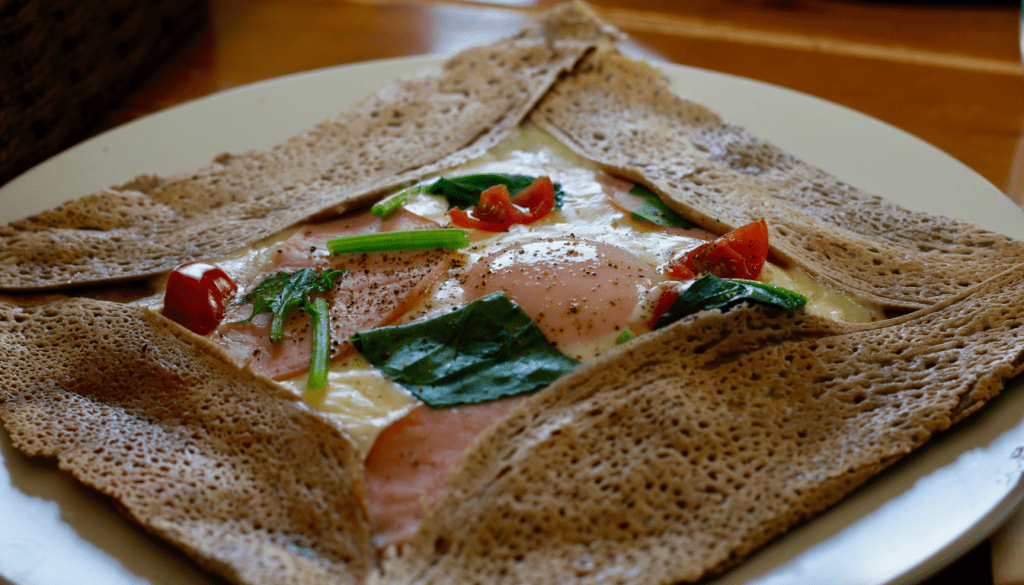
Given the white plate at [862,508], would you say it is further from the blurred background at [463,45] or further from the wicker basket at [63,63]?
the blurred background at [463,45]

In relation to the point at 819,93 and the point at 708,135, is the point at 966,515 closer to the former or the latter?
the point at 708,135

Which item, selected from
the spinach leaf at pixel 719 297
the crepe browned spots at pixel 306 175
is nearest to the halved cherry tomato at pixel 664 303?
the spinach leaf at pixel 719 297

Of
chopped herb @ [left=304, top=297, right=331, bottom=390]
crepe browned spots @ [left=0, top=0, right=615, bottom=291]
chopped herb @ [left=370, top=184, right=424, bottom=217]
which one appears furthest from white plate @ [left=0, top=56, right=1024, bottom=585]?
chopped herb @ [left=370, top=184, right=424, bottom=217]

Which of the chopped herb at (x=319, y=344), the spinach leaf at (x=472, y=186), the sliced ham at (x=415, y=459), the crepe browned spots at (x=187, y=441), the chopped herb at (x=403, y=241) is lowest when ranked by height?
the crepe browned spots at (x=187, y=441)

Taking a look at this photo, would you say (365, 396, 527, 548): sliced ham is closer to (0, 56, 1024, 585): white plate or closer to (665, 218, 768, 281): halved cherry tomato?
(0, 56, 1024, 585): white plate

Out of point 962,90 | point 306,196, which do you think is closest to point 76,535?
point 306,196

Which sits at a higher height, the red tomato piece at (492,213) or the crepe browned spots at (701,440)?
the red tomato piece at (492,213)
